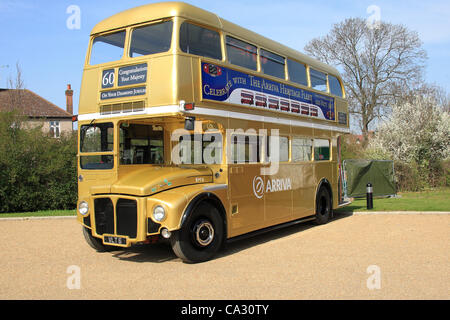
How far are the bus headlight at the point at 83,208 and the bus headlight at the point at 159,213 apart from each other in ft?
5.02

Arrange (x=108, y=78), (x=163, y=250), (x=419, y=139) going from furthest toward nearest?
(x=419, y=139) → (x=163, y=250) → (x=108, y=78)

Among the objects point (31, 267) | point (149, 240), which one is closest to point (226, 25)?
point (149, 240)

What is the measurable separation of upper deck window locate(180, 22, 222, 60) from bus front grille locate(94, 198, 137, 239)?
2685mm

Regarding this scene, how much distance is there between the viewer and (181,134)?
8508 millimetres

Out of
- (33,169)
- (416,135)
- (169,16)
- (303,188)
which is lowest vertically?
(303,188)

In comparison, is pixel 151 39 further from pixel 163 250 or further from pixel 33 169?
pixel 33 169

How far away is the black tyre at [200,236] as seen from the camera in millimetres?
6801

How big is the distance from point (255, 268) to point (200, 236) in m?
1.06

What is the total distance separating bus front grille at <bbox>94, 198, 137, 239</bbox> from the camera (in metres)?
6.79

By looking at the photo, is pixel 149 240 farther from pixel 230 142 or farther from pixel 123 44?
pixel 123 44

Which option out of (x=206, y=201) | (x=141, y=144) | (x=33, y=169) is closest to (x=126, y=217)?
(x=206, y=201)

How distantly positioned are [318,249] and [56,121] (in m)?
40.5

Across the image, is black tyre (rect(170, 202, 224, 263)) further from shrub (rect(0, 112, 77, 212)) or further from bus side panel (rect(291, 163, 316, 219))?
shrub (rect(0, 112, 77, 212))
